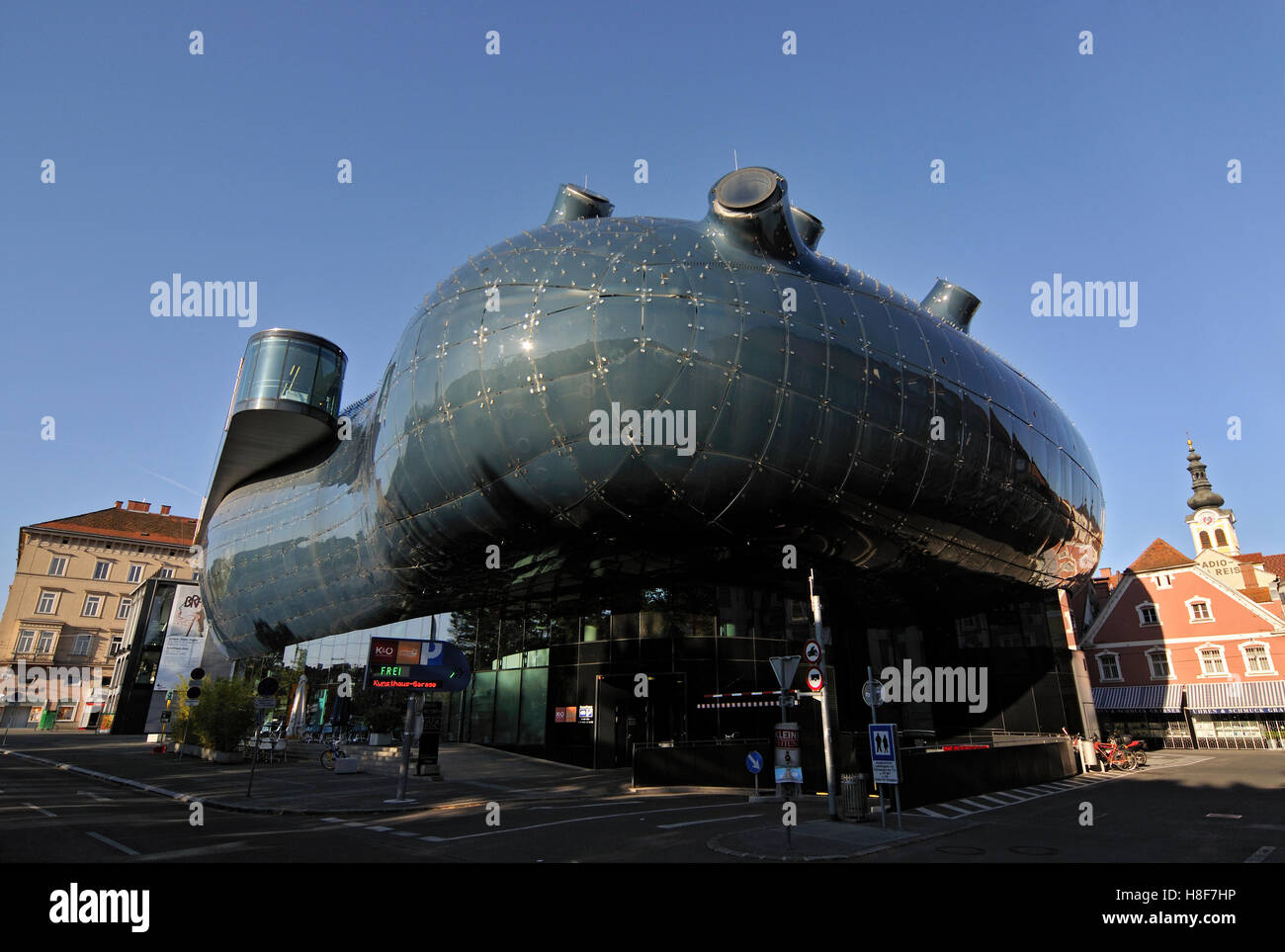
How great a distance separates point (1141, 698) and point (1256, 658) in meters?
5.85

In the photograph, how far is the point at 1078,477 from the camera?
27.8 metres

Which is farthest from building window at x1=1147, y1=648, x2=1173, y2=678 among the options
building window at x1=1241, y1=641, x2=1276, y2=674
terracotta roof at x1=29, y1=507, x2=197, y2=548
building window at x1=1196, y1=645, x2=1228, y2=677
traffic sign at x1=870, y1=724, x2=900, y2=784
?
terracotta roof at x1=29, y1=507, x2=197, y2=548

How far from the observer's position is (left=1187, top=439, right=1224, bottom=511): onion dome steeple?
62812 mm

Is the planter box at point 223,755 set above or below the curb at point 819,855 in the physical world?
below

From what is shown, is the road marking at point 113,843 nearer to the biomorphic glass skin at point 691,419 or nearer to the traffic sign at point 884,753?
the biomorphic glass skin at point 691,419

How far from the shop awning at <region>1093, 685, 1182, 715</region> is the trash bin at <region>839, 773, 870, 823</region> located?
33.5 meters

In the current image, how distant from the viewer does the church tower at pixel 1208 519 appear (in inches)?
2427

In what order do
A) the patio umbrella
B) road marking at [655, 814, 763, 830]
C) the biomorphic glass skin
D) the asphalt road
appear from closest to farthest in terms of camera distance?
1. the asphalt road
2. road marking at [655, 814, 763, 830]
3. the biomorphic glass skin
4. the patio umbrella

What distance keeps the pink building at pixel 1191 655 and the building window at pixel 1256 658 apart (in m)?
0.04

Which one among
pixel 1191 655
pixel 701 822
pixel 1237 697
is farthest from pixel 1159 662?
pixel 701 822

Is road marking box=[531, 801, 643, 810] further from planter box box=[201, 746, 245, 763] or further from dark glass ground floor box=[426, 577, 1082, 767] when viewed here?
planter box box=[201, 746, 245, 763]

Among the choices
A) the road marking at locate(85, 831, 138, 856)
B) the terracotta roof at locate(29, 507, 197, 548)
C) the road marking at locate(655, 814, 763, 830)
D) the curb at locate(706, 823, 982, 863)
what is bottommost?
the road marking at locate(655, 814, 763, 830)

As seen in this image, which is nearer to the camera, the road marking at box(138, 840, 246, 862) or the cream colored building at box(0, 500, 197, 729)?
the road marking at box(138, 840, 246, 862)

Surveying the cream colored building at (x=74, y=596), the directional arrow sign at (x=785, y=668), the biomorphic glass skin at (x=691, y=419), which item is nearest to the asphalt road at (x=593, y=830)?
the directional arrow sign at (x=785, y=668)
